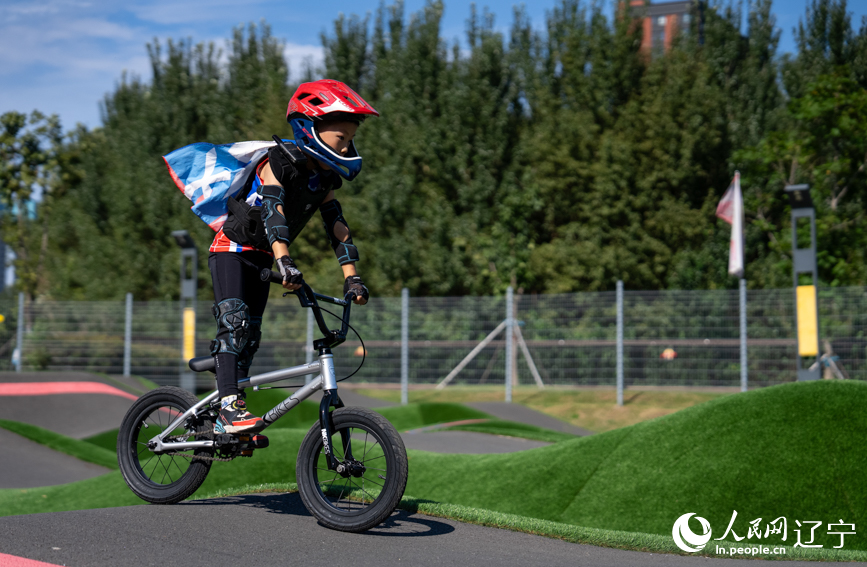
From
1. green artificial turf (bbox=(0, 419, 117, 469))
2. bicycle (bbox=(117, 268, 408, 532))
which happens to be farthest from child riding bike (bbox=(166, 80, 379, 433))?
green artificial turf (bbox=(0, 419, 117, 469))

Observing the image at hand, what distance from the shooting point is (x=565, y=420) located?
49.4 ft

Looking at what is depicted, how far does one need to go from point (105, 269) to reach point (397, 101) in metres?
Result: 13.5

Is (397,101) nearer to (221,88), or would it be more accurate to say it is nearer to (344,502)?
(221,88)

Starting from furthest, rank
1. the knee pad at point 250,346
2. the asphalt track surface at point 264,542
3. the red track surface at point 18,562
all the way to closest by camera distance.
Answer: the knee pad at point 250,346 → the asphalt track surface at point 264,542 → the red track surface at point 18,562

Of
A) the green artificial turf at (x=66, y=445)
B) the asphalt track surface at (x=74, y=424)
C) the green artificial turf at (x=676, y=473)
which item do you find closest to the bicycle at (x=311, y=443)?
the green artificial turf at (x=676, y=473)

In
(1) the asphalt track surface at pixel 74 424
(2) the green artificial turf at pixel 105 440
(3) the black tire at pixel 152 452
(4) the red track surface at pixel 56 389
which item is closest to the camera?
(3) the black tire at pixel 152 452

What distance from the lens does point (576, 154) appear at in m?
23.5

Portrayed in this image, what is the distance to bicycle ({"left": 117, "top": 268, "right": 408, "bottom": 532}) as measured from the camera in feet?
12.5

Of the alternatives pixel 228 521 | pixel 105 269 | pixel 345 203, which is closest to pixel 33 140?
pixel 105 269

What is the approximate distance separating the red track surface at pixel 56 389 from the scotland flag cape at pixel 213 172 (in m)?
11.3

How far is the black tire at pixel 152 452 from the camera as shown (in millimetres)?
4426

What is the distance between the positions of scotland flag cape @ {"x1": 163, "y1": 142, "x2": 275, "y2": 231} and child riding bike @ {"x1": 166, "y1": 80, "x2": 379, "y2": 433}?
0.04 meters

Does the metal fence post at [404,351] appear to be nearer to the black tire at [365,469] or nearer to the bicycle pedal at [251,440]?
the black tire at [365,469]

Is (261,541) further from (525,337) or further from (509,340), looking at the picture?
(525,337)
